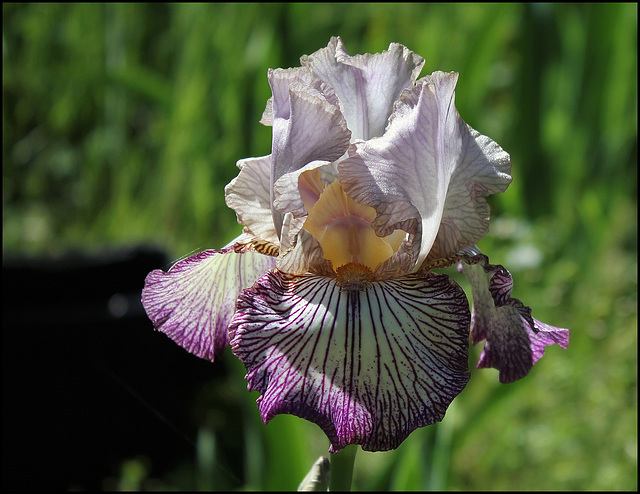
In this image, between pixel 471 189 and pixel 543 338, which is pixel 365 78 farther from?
pixel 543 338

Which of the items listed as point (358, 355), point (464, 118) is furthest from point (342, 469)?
point (464, 118)

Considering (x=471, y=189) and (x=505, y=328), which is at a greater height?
(x=471, y=189)

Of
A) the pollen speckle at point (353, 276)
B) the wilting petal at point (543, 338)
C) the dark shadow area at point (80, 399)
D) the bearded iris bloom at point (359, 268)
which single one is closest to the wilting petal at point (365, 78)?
the bearded iris bloom at point (359, 268)

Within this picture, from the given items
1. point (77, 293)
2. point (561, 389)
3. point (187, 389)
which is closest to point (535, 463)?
point (561, 389)

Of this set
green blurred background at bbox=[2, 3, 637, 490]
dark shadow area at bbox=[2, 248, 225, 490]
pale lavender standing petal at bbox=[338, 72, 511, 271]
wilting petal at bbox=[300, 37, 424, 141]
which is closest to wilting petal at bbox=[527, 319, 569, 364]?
pale lavender standing petal at bbox=[338, 72, 511, 271]

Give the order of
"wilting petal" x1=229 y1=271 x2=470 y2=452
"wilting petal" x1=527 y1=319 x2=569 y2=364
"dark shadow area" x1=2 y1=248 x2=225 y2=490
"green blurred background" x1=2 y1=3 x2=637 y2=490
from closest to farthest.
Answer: "wilting petal" x1=229 y1=271 x2=470 y2=452, "wilting petal" x1=527 y1=319 x2=569 y2=364, "green blurred background" x1=2 y1=3 x2=637 y2=490, "dark shadow area" x1=2 y1=248 x2=225 y2=490

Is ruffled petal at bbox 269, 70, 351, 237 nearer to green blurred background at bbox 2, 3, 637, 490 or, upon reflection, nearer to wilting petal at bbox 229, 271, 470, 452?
wilting petal at bbox 229, 271, 470, 452

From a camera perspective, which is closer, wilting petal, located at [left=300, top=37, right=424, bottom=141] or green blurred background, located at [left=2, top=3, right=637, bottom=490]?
wilting petal, located at [left=300, top=37, right=424, bottom=141]
